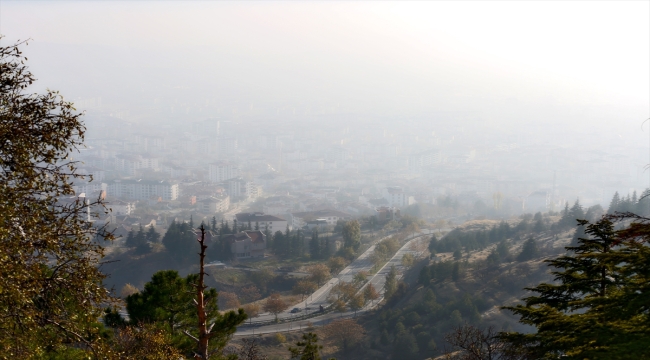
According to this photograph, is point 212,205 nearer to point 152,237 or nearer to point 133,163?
point 152,237

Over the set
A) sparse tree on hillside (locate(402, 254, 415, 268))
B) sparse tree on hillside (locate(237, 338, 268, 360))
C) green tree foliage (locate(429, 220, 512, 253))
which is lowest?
sparse tree on hillside (locate(402, 254, 415, 268))

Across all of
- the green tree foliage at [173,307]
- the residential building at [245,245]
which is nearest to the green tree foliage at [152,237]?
the residential building at [245,245]

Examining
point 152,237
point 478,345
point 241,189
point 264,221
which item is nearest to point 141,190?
point 241,189

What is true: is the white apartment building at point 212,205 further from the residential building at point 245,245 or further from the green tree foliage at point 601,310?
the green tree foliage at point 601,310

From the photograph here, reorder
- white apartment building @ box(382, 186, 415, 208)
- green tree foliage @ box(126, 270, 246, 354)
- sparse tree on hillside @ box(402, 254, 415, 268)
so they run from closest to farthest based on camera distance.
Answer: green tree foliage @ box(126, 270, 246, 354)
sparse tree on hillside @ box(402, 254, 415, 268)
white apartment building @ box(382, 186, 415, 208)

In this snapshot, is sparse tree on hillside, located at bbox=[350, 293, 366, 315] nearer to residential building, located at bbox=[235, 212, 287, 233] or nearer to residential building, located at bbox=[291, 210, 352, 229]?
residential building, located at bbox=[235, 212, 287, 233]

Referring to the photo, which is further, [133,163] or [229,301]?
[133,163]

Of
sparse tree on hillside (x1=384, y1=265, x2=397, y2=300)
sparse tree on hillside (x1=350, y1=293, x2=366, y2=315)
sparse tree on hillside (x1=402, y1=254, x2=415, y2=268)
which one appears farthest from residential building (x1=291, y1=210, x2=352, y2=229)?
sparse tree on hillside (x1=350, y1=293, x2=366, y2=315)
